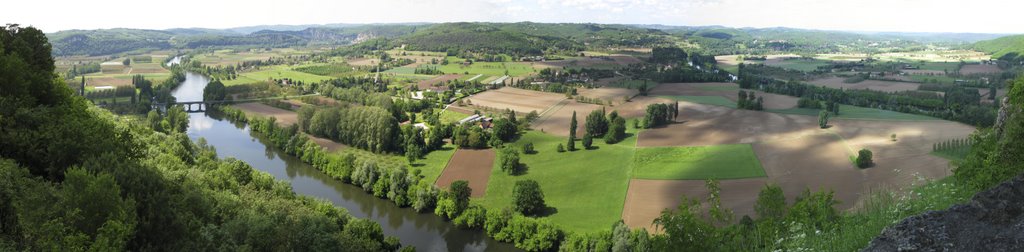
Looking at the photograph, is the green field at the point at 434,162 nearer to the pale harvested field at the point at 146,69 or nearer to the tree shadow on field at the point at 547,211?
the tree shadow on field at the point at 547,211

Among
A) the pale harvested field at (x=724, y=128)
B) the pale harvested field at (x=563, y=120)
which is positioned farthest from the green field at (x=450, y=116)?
the pale harvested field at (x=724, y=128)

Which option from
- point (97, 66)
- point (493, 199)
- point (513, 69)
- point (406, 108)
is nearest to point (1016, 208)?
point (493, 199)

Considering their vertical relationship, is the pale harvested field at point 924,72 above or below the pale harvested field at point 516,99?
above

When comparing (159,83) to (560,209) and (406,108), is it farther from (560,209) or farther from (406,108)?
(560,209)

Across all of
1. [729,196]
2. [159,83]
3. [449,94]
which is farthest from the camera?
[159,83]

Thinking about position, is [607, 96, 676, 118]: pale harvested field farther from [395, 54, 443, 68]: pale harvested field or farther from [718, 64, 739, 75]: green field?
[395, 54, 443, 68]: pale harvested field
